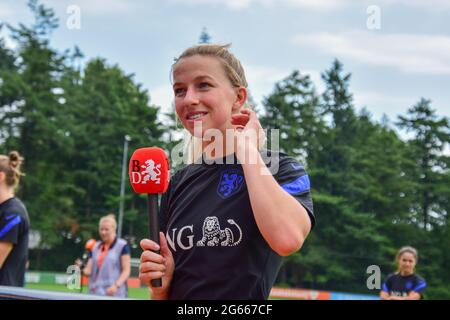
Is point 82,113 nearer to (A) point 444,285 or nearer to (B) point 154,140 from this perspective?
(B) point 154,140

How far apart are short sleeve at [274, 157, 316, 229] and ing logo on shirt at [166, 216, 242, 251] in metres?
0.21

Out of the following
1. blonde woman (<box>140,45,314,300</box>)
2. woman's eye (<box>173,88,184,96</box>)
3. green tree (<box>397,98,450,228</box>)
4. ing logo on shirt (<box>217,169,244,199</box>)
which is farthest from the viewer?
green tree (<box>397,98,450,228</box>)

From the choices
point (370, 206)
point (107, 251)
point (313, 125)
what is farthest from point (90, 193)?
point (107, 251)

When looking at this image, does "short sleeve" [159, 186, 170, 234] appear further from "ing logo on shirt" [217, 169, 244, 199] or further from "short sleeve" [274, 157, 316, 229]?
"short sleeve" [274, 157, 316, 229]

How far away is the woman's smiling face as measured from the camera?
2.14 m

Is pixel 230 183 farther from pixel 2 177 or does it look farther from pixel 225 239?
pixel 2 177

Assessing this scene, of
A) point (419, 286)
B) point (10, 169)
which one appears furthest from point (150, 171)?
point (419, 286)

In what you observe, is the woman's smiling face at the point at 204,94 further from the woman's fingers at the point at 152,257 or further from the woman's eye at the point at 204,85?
the woman's fingers at the point at 152,257

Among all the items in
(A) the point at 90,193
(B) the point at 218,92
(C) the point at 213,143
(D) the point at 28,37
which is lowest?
(C) the point at 213,143

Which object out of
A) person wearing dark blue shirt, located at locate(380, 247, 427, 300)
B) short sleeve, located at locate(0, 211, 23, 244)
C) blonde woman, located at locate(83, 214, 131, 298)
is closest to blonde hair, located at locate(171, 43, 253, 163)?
short sleeve, located at locate(0, 211, 23, 244)

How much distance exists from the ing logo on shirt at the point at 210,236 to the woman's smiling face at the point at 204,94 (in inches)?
13.2

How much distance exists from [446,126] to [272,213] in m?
45.6

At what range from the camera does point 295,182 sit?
6.66 ft

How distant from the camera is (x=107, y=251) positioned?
965 cm
